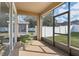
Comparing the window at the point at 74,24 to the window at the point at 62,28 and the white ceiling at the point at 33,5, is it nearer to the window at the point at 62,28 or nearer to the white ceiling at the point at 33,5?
the window at the point at 62,28

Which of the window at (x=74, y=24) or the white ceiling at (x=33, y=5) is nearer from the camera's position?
the window at (x=74, y=24)

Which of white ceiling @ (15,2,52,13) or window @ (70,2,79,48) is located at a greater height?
white ceiling @ (15,2,52,13)

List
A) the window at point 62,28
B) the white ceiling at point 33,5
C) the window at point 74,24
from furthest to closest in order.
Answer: the white ceiling at point 33,5, the window at point 62,28, the window at point 74,24

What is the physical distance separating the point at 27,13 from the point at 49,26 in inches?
103

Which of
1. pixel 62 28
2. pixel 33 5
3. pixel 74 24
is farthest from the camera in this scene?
pixel 33 5

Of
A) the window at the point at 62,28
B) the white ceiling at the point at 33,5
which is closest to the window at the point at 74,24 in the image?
the window at the point at 62,28

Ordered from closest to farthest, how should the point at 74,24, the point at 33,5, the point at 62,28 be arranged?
the point at 74,24 < the point at 62,28 < the point at 33,5

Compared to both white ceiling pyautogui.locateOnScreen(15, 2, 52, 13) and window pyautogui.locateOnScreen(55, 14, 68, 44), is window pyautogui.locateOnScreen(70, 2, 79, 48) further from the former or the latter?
white ceiling pyautogui.locateOnScreen(15, 2, 52, 13)

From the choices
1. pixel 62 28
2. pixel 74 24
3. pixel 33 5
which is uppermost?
pixel 33 5

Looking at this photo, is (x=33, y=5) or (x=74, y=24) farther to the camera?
(x=33, y=5)

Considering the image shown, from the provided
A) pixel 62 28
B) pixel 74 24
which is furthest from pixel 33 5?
pixel 74 24

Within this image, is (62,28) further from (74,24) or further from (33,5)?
(33,5)

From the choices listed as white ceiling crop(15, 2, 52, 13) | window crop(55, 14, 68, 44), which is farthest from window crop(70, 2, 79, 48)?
white ceiling crop(15, 2, 52, 13)

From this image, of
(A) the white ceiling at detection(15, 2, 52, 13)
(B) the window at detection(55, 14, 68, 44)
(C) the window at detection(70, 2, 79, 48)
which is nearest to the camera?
(C) the window at detection(70, 2, 79, 48)
